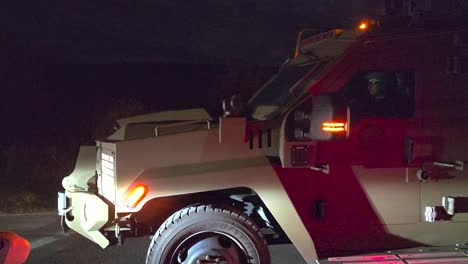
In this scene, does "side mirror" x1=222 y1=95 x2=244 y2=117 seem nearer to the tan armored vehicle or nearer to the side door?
the tan armored vehicle

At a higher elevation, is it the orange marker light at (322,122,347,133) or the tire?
the orange marker light at (322,122,347,133)

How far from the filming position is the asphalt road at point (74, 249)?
605 cm

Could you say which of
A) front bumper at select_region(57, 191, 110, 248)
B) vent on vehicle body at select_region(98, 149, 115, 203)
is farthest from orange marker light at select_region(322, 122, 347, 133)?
front bumper at select_region(57, 191, 110, 248)

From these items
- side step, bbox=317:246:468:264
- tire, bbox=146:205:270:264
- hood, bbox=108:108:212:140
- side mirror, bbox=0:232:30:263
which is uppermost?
hood, bbox=108:108:212:140

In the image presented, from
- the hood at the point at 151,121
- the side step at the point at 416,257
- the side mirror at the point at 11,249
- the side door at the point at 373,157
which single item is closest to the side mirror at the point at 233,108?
the hood at the point at 151,121

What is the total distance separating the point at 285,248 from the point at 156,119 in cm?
215

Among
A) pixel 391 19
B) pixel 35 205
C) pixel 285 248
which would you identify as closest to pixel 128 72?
pixel 35 205

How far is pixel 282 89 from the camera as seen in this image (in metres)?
4.94

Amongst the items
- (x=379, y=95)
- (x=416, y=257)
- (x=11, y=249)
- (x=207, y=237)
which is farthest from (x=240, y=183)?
(x=11, y=249)

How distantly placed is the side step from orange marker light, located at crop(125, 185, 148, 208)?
1414 millimetres

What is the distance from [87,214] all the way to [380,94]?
2495 mm

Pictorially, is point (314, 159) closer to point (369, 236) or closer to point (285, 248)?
point (369, 236)

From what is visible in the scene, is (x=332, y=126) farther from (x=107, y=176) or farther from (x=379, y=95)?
(x=107, y=176)

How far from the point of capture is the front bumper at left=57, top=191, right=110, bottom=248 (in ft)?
14.5
